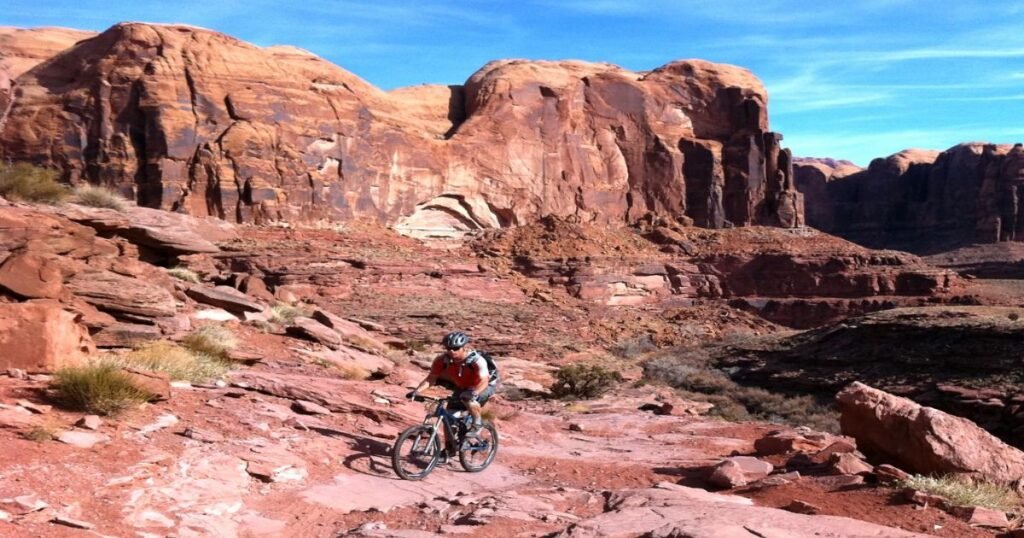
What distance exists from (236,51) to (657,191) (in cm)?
2761

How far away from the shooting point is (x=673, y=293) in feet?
146

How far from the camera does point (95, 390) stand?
259 inches

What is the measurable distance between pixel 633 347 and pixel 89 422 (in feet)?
86.4

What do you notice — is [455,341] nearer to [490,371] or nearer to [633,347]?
[490,371]

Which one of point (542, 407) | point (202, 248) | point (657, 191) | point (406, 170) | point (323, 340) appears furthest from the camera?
point (657, 191)

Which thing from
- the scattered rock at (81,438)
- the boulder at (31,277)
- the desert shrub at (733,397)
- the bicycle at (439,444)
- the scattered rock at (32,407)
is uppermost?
the boulder at (31,277)

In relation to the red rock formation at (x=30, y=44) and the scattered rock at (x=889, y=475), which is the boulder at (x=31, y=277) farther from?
the red rock formation at (x=30, y=44)

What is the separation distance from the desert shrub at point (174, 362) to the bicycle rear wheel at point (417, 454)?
2.84 meters

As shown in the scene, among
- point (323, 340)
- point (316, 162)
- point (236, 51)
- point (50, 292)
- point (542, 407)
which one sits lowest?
point (542, 407)

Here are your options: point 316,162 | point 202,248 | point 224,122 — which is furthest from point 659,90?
point 202,248

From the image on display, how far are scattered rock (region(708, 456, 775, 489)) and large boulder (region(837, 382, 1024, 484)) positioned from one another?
101cm

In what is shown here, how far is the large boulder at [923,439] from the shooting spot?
6.98 meters

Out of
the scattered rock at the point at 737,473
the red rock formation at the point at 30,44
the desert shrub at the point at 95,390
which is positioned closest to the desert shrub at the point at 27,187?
the desert shrub at the point at 95,390

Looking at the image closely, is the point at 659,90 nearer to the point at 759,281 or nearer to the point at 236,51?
the point at 759,281
